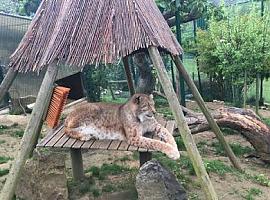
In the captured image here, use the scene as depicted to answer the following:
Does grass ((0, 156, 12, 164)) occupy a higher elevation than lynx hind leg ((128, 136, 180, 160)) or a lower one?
lower

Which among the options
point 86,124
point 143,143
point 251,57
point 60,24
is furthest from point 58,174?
point 251,57

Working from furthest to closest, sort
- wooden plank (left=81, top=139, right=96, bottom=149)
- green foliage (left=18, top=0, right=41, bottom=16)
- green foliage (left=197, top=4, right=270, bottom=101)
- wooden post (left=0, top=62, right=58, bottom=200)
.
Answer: green foliage (left=18, top=0, right=41, bottom=16) < green foliage (left=197, top=4, right=270, bottom=101) < wooden plank (left=81, top=139, right=96, bottom=149) < wooden post (left=0, top=62, right=58, bottom=200)

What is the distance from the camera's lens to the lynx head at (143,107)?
4.93 metres

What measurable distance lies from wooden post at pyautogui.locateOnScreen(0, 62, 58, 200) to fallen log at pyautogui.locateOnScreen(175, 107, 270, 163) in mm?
3478

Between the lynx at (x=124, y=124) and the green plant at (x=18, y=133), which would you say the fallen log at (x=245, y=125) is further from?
the green plant at (x=18, y=133)

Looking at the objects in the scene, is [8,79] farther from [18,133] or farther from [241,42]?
[241,42]

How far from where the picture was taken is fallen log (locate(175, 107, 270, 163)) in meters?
6.90

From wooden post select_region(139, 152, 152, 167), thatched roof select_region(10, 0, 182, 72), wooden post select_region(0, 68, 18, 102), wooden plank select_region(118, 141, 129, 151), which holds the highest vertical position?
thatched roof select_region(10, 0, 182, 72)

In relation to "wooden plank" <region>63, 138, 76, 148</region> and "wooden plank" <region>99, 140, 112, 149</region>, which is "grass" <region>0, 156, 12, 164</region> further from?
"wooden plank" <region>99, 140, 112, 149</region>

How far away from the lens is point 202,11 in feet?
31.2

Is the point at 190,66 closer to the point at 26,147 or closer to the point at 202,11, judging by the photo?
the point at 202,11

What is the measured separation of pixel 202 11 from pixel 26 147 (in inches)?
251

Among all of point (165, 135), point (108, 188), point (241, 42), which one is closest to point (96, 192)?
point (108, 188)

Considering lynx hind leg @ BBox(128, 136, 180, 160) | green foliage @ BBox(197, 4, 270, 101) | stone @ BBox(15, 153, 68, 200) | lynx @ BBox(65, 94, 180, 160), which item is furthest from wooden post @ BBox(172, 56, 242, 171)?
green foliage @ BBox(197, 4, 270, 101)
